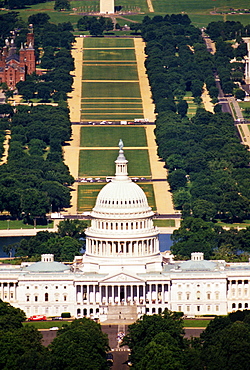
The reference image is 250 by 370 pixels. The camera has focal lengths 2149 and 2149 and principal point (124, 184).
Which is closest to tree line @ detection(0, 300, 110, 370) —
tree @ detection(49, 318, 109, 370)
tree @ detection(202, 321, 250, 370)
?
tree @ detection(49, 318, 109, 370)

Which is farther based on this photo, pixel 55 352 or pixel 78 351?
pixel 55 352

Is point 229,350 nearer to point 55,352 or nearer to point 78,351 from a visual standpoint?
point 78,351

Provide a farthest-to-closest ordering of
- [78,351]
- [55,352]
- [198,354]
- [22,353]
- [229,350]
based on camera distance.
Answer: [198,354]
[22,353]
[55,352]
[78,351]
[229,350]

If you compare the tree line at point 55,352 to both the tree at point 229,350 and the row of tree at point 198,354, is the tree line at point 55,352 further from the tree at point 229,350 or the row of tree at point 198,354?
the tree at point 229,350

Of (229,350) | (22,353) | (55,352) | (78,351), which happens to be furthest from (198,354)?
(22,353)

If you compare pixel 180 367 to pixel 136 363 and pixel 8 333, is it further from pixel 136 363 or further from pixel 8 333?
pixel 8 333

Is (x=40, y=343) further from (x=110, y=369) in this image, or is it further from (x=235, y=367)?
(x=235, y=367)

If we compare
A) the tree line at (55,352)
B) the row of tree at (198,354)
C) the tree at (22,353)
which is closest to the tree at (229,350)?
the row of tree at (198,354)

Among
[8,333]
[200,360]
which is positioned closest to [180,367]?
[200,360]
